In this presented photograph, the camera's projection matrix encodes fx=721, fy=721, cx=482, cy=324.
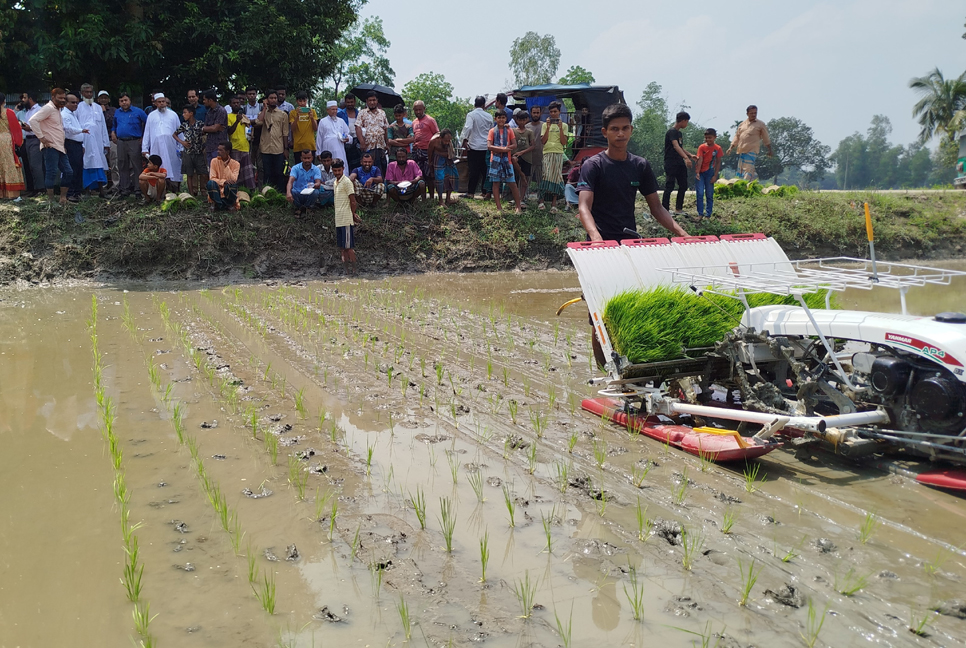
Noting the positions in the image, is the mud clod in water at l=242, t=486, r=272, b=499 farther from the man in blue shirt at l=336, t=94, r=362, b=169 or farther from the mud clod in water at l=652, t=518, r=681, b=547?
the man in blue shirt at l=336, t=94, r=362, b=169

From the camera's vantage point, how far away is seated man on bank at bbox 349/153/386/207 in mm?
12414

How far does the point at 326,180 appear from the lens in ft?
40.2

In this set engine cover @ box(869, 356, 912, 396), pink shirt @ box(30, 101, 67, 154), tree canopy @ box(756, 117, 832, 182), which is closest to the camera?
engine cover @ box(869, 356, 912, 396)

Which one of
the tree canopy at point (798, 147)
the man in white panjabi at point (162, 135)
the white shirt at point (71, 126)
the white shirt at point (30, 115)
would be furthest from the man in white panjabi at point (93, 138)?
the tree canopy at point (798, 147)

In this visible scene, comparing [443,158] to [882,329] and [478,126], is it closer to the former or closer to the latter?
[478,126]

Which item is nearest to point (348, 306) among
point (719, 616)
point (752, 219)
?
point (719, 616)

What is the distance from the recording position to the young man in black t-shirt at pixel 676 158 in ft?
42.5

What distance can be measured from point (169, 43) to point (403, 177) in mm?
5932

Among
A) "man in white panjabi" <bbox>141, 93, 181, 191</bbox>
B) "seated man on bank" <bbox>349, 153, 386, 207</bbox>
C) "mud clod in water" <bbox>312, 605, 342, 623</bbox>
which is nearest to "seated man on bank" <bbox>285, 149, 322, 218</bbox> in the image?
"seated man on bank" <bbox>349, 153, 386, 207</bbox>

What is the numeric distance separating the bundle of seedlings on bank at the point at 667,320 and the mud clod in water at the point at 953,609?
89.6 inches

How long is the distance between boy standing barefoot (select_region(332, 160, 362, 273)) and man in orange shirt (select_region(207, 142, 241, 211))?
1778 mm

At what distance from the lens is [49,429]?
4.81m

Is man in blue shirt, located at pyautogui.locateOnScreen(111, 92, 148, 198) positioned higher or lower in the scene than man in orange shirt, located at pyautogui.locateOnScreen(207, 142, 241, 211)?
higher

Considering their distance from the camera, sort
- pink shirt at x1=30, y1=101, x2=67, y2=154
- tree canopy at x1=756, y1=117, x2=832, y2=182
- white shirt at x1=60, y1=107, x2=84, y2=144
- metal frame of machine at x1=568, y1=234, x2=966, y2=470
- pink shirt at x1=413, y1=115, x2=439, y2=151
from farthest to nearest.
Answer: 1. tree canopy at x1=756, y1=117, x2=832, y2=182
2. pink shirt at x1=413, y1=115, x2=439, y2=151
3. white shirt at x1=60, y1=107, x2=84, y2=144
4. pink shirt at x1=30, y1=101, x2=67, y2=154
5. metal frame of machine at x1=568, y1=234, x2=966, y2=470
